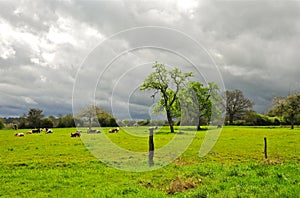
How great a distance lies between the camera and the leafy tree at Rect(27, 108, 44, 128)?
9675cm

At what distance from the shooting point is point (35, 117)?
102 m

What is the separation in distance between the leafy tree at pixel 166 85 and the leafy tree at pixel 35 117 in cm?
6697

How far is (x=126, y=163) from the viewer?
1634cm

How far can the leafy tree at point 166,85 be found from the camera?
43.7 meters

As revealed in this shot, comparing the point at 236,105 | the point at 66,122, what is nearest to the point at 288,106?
the point at 236,105

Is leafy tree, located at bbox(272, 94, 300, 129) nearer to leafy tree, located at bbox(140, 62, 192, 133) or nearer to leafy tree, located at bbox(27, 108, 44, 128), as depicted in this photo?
leafy tree, located at bbox(140, 62, 192, 133)

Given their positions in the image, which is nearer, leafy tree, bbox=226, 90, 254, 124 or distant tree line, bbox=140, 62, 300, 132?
distant tree line, bbox=140, 62, 300, 132

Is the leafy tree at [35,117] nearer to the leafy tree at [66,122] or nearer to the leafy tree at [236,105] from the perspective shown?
the leafy tree at [66,122]

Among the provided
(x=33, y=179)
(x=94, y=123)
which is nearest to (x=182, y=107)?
(x=94, y=123)

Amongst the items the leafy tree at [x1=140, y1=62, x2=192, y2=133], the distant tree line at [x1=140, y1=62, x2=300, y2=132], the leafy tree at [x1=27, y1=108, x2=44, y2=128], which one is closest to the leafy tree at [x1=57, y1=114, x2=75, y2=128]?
the leafy tree at [x1=27, y1=108, x2=44, y2=128]

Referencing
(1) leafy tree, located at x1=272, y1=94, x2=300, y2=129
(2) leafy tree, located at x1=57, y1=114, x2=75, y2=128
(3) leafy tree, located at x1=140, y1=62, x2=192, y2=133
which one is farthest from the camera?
(2) leafy tree, located at x1=57, y1=114, x2=75, y2=128

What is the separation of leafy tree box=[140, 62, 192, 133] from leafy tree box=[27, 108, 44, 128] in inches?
2637

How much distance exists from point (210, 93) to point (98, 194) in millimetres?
54877

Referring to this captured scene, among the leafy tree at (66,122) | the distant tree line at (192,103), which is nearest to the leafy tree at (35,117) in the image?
the leafy tree at (66,122)
